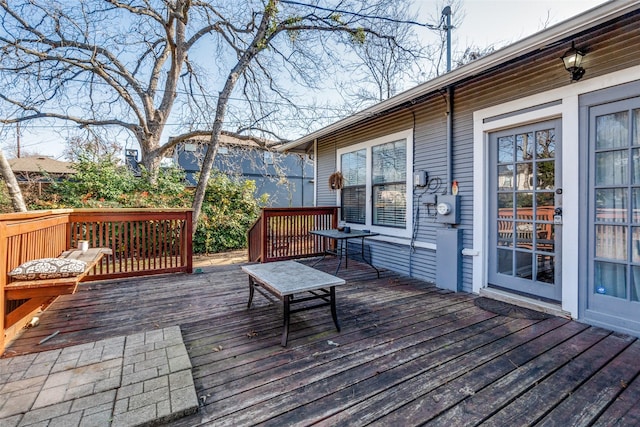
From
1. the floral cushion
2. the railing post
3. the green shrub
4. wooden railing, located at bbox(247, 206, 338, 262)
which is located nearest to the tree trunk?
the green shrub

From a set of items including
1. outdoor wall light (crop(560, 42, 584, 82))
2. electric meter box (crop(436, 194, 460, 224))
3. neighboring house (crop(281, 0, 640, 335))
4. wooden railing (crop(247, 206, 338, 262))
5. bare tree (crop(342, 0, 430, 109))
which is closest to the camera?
neighboring house (crop(281, 0, 640, 335))

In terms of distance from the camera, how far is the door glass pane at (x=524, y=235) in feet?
10.5

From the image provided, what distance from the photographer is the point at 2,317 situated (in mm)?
2178

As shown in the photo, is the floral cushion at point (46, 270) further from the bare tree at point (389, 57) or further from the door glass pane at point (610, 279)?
the bare tree at point (389, 57)

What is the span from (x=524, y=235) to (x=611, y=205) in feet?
2.58

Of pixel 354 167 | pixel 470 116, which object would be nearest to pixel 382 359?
pixel 470 116

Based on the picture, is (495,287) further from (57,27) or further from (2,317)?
(57,27)

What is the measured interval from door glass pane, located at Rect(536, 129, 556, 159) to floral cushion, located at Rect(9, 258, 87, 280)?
4531mm

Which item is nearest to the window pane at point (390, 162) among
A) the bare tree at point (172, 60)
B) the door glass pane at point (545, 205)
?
the door glass pane at point (545, 205)

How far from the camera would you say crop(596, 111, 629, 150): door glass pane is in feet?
8.17

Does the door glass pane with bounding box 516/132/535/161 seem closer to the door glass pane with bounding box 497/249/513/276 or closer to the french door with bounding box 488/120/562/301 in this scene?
the french door with bounding box 488/120/562/301

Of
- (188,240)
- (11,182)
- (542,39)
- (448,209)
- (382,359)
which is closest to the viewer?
(382,359)

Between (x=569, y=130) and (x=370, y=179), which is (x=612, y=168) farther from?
(x=370, y=179)

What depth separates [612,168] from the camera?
2584 mm
